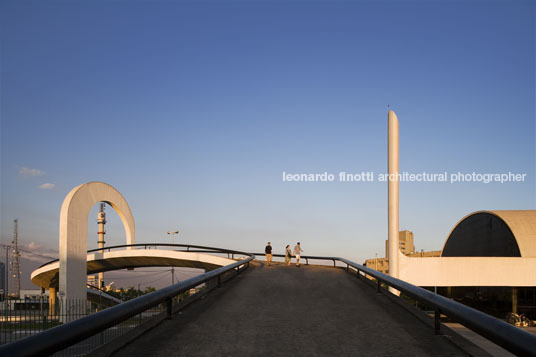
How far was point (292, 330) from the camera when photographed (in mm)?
6469

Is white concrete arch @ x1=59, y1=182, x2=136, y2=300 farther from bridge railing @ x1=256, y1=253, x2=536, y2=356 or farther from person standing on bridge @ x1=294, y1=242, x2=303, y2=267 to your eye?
bridge railing @ x1=256, y1=253, x2=536, y2=356

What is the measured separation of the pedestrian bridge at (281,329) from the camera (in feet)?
12.1

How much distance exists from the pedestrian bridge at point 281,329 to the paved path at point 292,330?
0.01 metres

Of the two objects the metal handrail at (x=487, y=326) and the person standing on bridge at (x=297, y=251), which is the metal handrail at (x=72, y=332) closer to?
the metal handrail at (x=487, y=326)

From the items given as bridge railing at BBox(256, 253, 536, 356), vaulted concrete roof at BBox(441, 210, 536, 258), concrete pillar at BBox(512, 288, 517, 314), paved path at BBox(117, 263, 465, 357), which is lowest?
concrete pillar at BBox(512, 288, 517, 314)

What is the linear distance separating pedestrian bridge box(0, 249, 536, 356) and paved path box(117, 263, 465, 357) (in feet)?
0.04

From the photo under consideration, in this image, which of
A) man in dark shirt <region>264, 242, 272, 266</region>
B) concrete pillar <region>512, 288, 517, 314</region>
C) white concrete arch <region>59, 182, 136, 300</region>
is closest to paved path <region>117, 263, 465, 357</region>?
man in dark shirt <region>264, 242, 272, 266</region>

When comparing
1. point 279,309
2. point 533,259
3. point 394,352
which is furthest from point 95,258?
point 394,352

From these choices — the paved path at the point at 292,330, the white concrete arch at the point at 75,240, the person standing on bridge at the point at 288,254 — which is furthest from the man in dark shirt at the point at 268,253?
the white concrete arch at the point at 75,240

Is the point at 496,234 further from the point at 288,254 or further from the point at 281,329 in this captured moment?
the point at 281,329

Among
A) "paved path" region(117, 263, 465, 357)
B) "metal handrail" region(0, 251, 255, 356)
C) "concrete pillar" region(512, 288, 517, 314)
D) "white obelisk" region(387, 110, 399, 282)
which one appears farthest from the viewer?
"concrete pillar" region(512, 288, 517, 314)

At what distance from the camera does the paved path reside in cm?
527

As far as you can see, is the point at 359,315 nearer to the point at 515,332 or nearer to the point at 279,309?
the point at 279,309

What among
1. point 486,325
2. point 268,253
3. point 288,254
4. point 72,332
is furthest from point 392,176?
point 72,332
